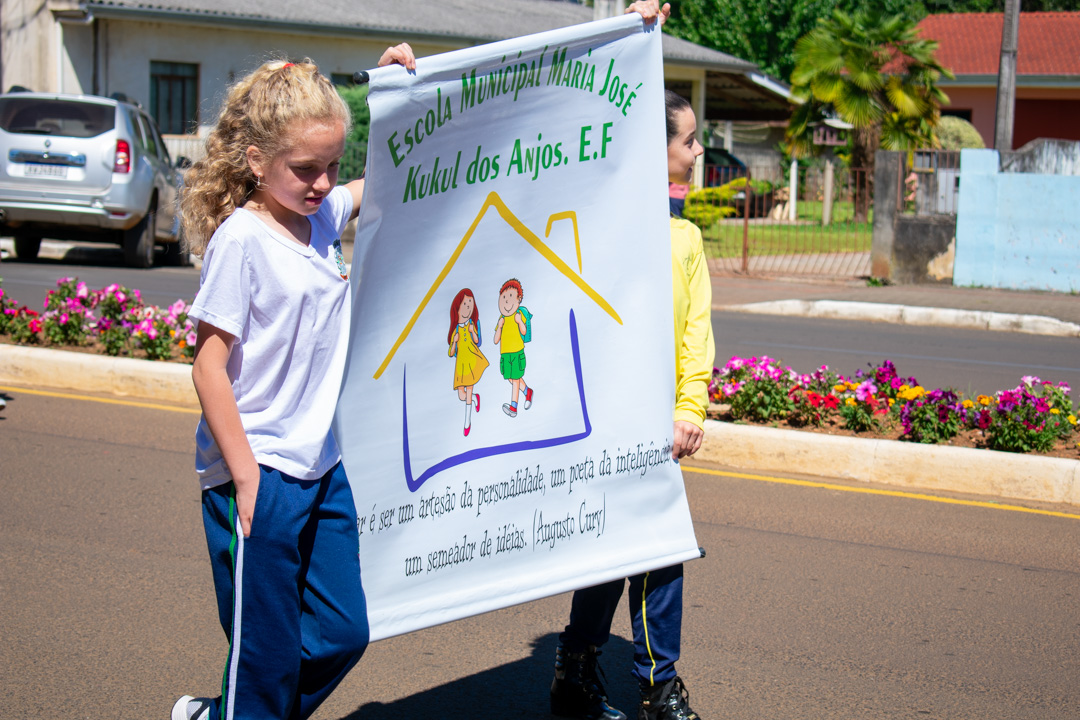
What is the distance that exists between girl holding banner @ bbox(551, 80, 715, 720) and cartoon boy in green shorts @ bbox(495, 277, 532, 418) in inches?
18.5

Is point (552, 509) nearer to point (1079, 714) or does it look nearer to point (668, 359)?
point (668, 359)

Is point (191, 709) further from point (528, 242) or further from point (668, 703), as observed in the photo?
point (528, 242)

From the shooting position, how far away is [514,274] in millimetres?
2787

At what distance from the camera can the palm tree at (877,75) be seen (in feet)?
→ 76.7

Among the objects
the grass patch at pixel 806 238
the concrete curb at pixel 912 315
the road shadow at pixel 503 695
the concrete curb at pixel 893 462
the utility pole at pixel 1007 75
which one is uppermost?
the utility pole at pixel 1007 75

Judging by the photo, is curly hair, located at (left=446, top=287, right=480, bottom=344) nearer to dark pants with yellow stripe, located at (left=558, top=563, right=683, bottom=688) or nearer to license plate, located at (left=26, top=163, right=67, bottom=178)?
dark pants with yellow stripe, located at (left=558, top=563, right=683, bottom=688)

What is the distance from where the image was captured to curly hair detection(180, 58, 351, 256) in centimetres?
233

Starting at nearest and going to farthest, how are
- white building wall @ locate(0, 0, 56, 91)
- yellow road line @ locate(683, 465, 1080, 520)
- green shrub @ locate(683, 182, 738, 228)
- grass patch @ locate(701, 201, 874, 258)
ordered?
yellow road line @ locate(683, 465, 1080, 520) < grass patch @ locate(701, 201, 874, 258) < green shrub @ locate(683, 182, 738, 228) < white building wall @ locate(0, 0, 56, 91)

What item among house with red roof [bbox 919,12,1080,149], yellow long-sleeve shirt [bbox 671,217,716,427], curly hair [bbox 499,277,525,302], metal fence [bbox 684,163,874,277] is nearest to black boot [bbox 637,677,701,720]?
yellow long-sleeve shirt [bbox 671,217,716,427]

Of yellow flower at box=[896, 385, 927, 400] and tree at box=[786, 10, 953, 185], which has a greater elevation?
tree at box=[786, 10, 953, 185]

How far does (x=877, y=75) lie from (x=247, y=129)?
75.7 feet

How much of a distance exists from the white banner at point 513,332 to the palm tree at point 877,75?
22.2 meters

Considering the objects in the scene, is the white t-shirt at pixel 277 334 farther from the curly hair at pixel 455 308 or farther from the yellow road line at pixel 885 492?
the yellow road line at pixel 885 492

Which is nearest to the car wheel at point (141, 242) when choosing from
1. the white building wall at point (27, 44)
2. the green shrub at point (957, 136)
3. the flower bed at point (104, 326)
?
the flower bed at point (104, 326)
